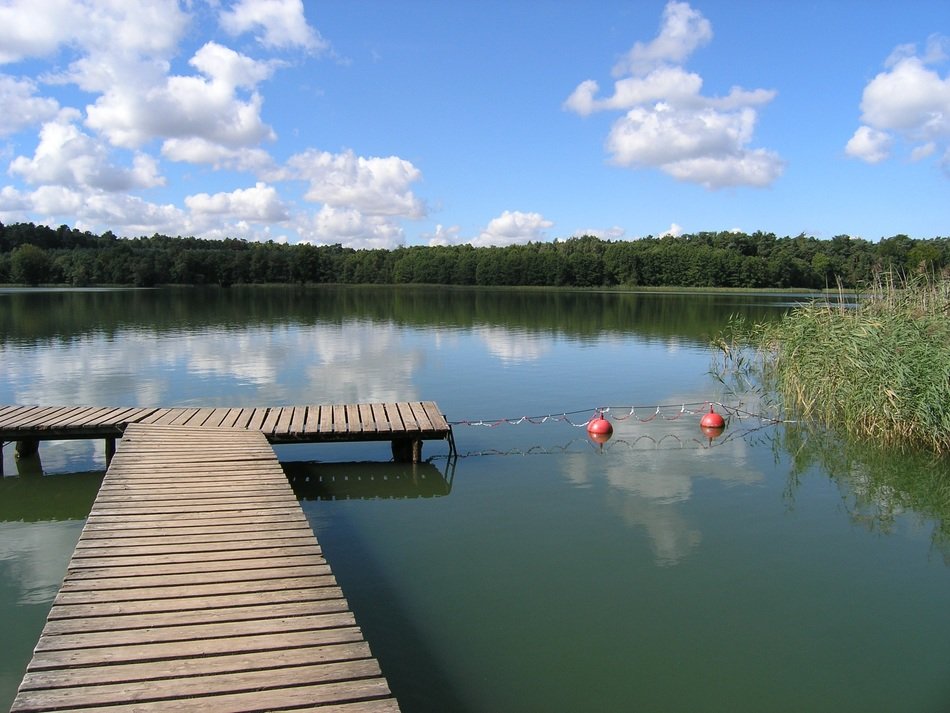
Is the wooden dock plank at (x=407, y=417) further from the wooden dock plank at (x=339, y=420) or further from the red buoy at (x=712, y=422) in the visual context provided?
the red buoy at (x=712, y=422)

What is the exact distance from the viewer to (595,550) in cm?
786

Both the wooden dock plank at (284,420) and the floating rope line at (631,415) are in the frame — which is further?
the floating rope line at (631,415)

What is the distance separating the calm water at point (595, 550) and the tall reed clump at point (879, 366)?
66 centimetres

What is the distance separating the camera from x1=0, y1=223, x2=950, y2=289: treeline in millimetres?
88250

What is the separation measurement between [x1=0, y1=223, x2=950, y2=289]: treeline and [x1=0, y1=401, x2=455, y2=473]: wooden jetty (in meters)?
73.4

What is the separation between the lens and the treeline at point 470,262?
88.2 m

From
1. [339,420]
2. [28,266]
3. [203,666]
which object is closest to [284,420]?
[339,420]

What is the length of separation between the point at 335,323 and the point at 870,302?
25.8 metres

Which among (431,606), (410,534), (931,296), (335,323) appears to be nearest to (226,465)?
(410,534)

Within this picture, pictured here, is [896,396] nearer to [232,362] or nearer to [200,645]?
[200,645]

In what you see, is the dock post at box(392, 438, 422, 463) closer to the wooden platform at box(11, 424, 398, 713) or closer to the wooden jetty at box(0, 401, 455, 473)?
the wooden jetty at box(0, 401, 455, 473)

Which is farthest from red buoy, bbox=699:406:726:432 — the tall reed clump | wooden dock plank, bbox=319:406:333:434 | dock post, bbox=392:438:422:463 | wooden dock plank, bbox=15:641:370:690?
wooden dock plank, bbox=15:641:370:690

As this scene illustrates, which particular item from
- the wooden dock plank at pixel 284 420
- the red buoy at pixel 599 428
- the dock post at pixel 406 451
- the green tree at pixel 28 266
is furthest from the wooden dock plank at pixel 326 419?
the green tree at pixel 28 266

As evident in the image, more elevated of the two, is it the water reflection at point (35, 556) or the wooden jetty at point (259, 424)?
the wooden jetty at point (259, 424)
